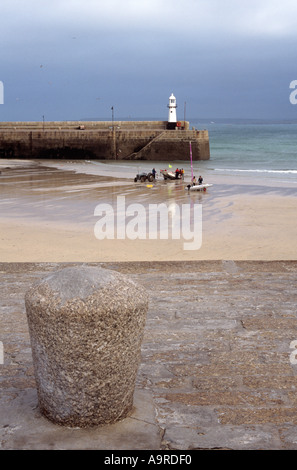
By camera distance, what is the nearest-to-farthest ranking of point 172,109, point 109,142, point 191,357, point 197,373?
point 197,373 → point 191,357 → point 109,142 → point 172,109

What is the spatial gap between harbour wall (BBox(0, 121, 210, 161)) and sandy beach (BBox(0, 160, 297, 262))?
15.2m

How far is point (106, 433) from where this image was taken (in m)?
3.03

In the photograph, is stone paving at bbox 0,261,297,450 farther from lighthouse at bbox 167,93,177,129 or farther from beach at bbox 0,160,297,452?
lighthouse at bbox 167,93,177,129

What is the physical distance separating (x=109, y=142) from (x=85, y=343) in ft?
154

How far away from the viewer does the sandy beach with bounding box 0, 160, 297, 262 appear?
12.2 m

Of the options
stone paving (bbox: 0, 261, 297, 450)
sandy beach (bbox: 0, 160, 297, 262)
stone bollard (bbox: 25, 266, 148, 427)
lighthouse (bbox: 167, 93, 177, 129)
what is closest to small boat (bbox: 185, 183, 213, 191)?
sandy beach (bbox: 0, 160, 297, 262)

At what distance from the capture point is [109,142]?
48812mm

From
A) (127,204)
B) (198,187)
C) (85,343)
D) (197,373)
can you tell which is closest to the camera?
(85,343)

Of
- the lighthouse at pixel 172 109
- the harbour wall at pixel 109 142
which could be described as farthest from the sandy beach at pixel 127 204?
the lighthouse at pixel 172 109

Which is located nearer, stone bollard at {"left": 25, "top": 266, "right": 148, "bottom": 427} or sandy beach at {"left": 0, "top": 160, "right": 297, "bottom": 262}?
stone bollard at {"left": 25, "top": 266, "right": 148, "bottom": 427}

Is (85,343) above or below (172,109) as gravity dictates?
below

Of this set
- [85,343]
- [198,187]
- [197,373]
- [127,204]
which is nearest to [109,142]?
[198,187]

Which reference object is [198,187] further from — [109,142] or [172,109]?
[172,109]

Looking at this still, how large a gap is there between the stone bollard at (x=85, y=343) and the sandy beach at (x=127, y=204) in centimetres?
804
